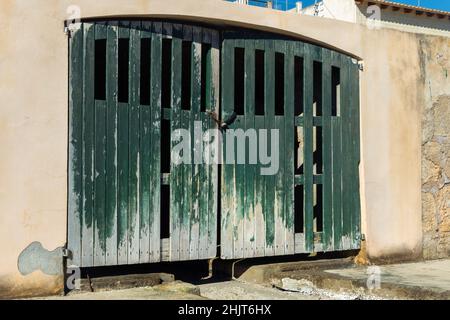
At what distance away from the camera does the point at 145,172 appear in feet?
22.0

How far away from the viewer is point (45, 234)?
6027 mm


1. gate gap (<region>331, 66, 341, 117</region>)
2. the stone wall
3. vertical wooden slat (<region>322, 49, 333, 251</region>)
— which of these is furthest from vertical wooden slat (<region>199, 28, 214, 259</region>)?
the stone wall

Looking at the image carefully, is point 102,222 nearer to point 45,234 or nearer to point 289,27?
point 45,234

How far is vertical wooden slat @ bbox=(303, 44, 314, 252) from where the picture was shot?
7.92 metres

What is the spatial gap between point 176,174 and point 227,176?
73 centimetres

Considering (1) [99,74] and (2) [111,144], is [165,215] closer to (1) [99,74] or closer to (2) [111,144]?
(2) [111,144]

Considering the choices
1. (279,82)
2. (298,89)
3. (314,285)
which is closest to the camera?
(314,285)

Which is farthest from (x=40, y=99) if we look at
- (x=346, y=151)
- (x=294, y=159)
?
(x=346, y=151)

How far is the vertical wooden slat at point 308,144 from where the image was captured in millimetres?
7922

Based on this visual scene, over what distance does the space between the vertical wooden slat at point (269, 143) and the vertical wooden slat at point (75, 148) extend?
96.4 inches

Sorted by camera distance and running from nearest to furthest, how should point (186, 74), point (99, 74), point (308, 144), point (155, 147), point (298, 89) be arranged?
point (155, 147)
point (99, 74)
point (308, 144)
point (186, 74)
point (298, 89)
